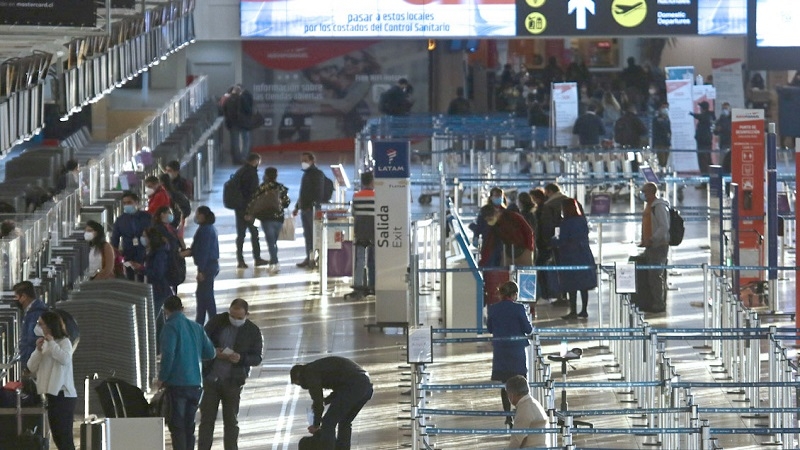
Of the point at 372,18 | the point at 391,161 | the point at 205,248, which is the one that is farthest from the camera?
the point at 372,18

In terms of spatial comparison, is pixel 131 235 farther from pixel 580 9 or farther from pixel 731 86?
pixel 731 86

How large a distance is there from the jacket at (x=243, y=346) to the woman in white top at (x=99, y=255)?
3524 millimetres

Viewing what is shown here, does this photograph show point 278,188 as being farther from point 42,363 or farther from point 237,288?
point 42,363

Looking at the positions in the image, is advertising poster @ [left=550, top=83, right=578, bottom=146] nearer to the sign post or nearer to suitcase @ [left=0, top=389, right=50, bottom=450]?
the sign post

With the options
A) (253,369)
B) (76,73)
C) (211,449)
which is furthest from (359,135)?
(211,449)

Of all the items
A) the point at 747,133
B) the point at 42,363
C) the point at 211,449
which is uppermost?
the point at 747,133

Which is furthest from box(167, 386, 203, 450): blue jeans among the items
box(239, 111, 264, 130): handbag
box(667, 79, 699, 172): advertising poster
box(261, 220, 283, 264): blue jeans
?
box(239, 111, 264, 130): handbag

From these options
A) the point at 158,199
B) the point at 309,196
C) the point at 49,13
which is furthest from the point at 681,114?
the point at 49,13

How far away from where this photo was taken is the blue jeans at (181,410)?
39.1 feet

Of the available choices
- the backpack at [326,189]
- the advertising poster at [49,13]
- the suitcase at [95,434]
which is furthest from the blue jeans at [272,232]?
the suitcase at [95,434]

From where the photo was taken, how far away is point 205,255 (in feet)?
54.5

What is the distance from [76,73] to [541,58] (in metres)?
22.8

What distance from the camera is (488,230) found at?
17609 mm

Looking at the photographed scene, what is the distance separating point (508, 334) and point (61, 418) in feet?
11.2
